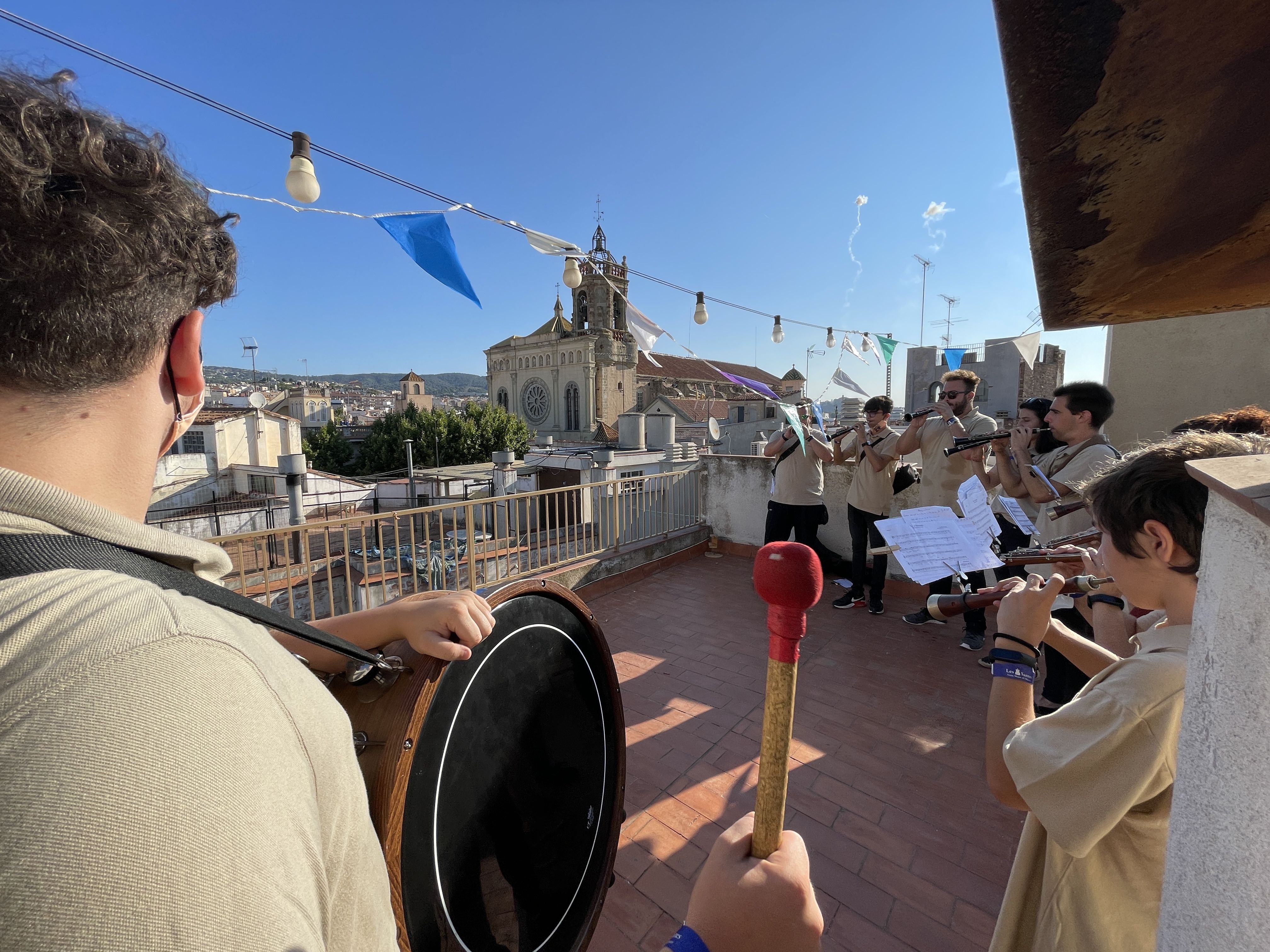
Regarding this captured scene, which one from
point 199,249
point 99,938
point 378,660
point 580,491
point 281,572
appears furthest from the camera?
point 281,572

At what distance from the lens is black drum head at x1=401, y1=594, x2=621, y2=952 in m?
1.07

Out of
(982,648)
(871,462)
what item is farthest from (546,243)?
(982,648)

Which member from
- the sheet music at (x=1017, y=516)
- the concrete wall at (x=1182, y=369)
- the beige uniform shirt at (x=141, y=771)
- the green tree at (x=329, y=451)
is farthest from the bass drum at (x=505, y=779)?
the green tree at (x=329, y=451)

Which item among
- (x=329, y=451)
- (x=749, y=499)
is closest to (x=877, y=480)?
(x=749, y=499)

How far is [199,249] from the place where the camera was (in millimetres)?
686

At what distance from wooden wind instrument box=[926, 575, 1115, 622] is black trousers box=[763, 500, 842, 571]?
11.9 feet

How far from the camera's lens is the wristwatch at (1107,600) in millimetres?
1731

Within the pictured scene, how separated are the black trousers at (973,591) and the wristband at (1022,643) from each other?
2.24 meters

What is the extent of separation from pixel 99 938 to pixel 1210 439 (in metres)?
1.89

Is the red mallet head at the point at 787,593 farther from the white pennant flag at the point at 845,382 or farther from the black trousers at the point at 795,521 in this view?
the white pennant flag at the point at 845,382

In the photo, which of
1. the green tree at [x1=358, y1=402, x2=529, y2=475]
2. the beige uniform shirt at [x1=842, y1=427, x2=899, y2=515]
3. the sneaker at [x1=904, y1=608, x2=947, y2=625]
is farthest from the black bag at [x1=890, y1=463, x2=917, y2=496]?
the green tree at [x1=358, y1=402, x2=529, y2=475]

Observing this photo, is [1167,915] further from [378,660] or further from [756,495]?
[756,495]

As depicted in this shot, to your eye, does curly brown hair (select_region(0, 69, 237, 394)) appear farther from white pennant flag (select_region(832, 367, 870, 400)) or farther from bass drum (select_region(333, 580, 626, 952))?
white pennant flag (select_region(832, 367, 870, 400))

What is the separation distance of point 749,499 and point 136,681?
6.75 m
